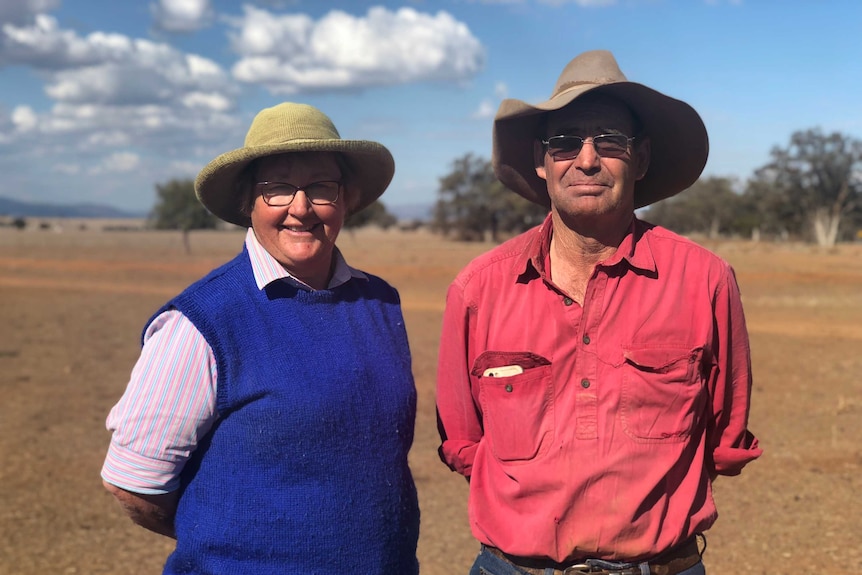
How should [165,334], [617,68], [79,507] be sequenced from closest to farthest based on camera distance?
[165,334] → [617,68] → [79,507]

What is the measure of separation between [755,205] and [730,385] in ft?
172

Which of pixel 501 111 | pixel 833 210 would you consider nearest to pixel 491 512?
pixel 501 111

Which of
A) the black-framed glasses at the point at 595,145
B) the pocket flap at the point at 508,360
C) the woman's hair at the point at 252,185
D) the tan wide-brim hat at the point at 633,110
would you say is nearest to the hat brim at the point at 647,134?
the tan wide-brim hat at the point at 633,110

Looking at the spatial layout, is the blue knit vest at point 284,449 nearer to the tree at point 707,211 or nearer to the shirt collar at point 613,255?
the shirt collar at point 613,255

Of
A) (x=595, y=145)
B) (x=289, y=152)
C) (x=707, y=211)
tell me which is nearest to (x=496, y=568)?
(x=595, y=145)

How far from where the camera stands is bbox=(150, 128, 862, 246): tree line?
144 feet

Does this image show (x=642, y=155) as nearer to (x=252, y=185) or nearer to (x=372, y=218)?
(x=252, y=185)

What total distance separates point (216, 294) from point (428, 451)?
5.25 metres

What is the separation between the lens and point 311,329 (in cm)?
230

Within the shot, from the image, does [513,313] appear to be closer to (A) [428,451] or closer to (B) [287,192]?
(B) [287,192]

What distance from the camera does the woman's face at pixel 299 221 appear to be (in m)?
2.37

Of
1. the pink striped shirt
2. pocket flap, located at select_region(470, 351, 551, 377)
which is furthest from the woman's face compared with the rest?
pocket flap, located at select_region(470, 351, 551, 377)

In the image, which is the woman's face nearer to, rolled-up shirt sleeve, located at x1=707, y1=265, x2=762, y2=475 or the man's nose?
the man's nose

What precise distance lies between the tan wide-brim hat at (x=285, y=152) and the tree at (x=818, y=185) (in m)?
45.3
